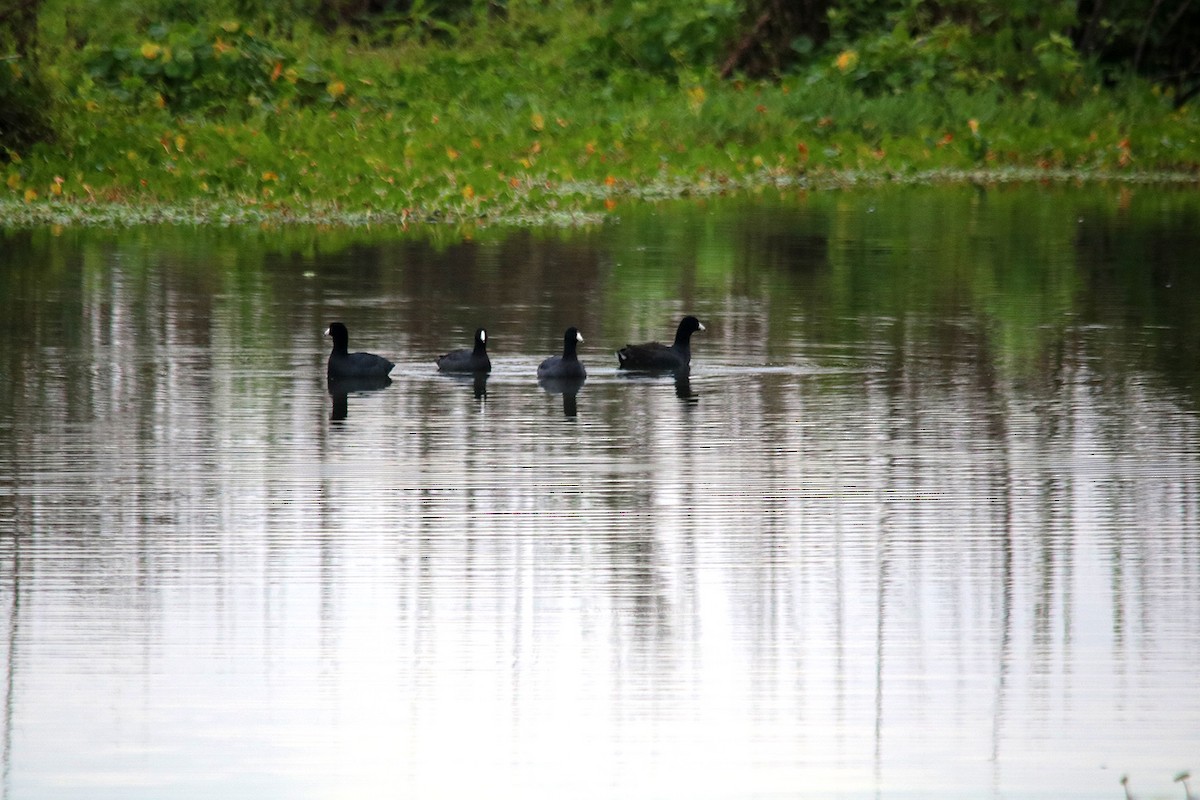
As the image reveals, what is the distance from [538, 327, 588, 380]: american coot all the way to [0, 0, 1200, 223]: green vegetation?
1100 cm

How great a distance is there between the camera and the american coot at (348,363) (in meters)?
14.0

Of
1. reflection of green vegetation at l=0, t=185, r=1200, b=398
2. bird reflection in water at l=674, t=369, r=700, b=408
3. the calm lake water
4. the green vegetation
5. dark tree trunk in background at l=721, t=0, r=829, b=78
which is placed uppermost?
dark tree trunk in background at l=721, t=0, r=829, b=78

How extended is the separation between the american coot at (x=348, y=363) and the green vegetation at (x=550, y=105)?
421 inches

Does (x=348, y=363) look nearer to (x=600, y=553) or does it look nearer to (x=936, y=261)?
(x=600, y=553)

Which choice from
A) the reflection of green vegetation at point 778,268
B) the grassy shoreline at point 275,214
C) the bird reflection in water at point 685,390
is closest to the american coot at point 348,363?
the bird reflection in water at point 685,390

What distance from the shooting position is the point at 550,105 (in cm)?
3356

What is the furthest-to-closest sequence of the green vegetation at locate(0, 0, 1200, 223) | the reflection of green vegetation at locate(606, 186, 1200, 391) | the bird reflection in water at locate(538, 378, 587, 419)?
the green vegetation at locate(0, 0, 1200, 223), the reflection of green vegetation at locate(606, 186, 1200, 391), the bird reflection in water at locate(538, 378, 587, 419)

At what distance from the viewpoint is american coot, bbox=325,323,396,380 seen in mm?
14031

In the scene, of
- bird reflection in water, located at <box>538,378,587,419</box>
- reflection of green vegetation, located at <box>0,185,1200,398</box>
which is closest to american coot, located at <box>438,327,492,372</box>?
bird reflection in water, located at <box>538,378,587,419</box>

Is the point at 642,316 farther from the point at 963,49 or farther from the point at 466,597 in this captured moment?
the point at 963,49

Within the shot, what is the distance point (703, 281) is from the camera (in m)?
20.1

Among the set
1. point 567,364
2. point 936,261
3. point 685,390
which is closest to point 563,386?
point 567,364

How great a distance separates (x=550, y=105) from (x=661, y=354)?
19.4 m

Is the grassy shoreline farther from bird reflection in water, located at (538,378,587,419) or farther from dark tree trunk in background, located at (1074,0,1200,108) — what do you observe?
dark tree trunk in background, located at (1074,0,1200,108)
